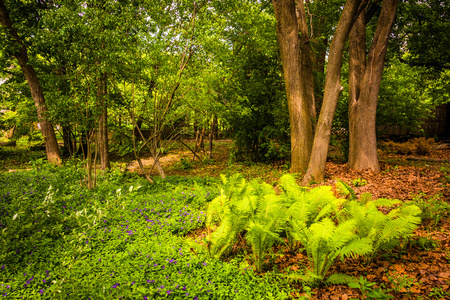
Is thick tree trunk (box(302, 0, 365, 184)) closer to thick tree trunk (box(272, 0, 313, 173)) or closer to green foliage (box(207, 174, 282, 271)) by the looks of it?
thick tree trunk (box(272, 0, 313, 173))

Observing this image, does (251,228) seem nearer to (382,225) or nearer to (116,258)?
(382,225)

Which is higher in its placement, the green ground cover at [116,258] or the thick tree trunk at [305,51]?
the thick tree trunk at [305,51]

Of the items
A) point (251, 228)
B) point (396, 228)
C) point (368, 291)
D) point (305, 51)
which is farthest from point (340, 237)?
point (305, 51)

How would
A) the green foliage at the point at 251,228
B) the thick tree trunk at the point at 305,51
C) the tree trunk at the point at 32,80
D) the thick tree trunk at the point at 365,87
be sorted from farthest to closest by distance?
the tree trunk at the point at 32,80
the thick tree trunk at the point at 305,51
the thick tree trunk at the point at 365,87
the green foliage at the point at 251,228

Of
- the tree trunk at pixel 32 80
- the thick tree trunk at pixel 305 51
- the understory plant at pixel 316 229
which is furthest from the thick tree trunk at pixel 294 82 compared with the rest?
the tree trunk at pixel 32 80

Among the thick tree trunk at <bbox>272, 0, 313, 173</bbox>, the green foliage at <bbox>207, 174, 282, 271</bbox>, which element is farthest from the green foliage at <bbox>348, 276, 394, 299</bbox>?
the thick tree trunk at <bbox>272, 0, 313, 173</bbox>

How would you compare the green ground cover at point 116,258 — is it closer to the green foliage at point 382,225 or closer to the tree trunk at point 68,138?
the green foliage at point 382,225

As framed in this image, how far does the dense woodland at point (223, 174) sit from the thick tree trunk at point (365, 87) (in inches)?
1.4

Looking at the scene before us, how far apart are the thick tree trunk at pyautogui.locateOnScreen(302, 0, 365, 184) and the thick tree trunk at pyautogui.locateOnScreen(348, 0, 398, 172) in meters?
1.09

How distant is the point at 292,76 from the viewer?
22.1 feet

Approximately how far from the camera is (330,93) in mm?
5965

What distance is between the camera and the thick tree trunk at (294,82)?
21.5 ft

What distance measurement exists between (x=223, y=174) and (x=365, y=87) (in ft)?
14.5

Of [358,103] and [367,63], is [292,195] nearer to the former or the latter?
[358,103]
